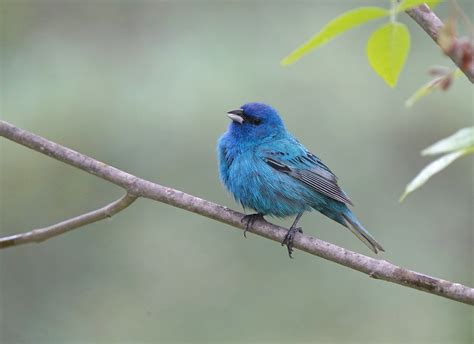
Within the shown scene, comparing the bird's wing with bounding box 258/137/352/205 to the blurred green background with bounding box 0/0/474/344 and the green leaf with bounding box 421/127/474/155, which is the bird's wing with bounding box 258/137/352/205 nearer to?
the blurred green background with bounding box 0/0/474/344

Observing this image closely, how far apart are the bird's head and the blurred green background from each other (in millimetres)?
1829

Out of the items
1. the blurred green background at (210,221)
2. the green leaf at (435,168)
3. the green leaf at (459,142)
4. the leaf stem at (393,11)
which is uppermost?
the leaf stem at (393,11)

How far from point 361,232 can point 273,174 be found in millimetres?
646

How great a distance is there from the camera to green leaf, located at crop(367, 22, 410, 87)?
1.77 m

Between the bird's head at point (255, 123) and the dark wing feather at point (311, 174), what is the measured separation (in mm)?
221

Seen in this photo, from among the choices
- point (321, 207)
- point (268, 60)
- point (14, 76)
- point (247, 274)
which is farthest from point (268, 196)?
point (14, 76)

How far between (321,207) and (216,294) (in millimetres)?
2364

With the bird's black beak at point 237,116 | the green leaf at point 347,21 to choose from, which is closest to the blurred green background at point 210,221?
the bird's black beak at point 237,116

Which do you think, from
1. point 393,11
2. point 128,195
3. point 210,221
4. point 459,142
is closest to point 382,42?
point 393,11

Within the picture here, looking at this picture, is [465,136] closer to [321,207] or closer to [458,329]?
[321,207]

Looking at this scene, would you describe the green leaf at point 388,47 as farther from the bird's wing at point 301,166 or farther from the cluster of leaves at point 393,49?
the bird's wing at point 301,166

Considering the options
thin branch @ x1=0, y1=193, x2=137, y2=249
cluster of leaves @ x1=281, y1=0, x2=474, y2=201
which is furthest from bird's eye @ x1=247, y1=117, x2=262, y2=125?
cluster of leaves @ x1=281, y1=0, x2=474, y2=201

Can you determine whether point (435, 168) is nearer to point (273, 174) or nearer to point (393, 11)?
point (393, 11)

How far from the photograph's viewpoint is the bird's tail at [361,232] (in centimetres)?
457
